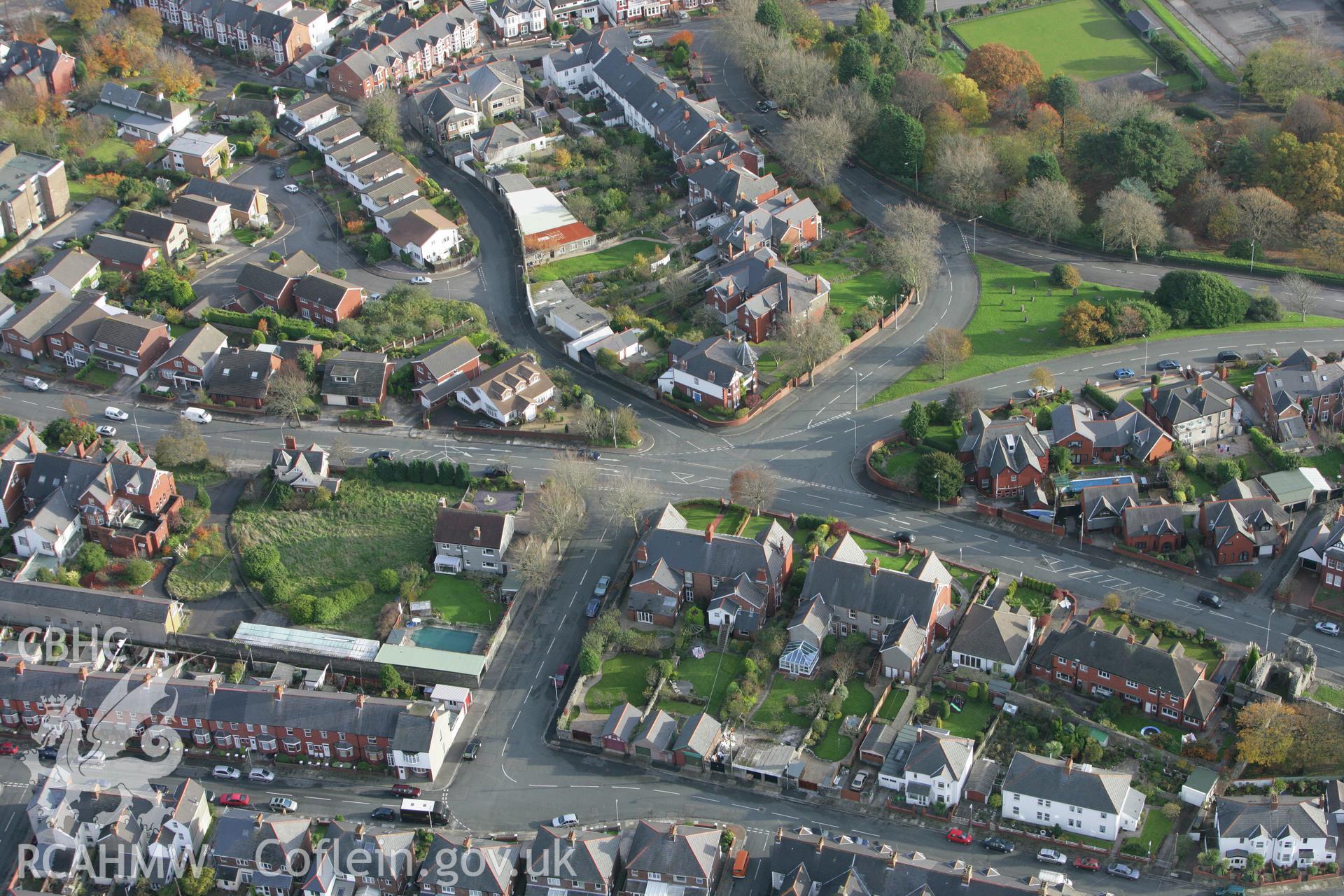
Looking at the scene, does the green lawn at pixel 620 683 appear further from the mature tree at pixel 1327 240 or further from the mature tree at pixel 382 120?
the mature tree at pixel 382 120

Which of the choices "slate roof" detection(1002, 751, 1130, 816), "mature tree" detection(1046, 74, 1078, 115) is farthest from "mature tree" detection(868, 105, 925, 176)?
"slate roof" detection(1002, 751, 1130, 816)

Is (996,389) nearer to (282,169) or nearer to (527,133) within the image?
(527,133)

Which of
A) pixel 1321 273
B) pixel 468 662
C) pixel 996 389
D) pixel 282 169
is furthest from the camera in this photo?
pixel 282 169

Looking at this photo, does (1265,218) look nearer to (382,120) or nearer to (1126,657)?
(1126,657)

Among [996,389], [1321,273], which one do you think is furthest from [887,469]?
[1321,273]

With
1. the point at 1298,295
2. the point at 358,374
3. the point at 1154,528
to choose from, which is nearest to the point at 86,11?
the point at 358,374
